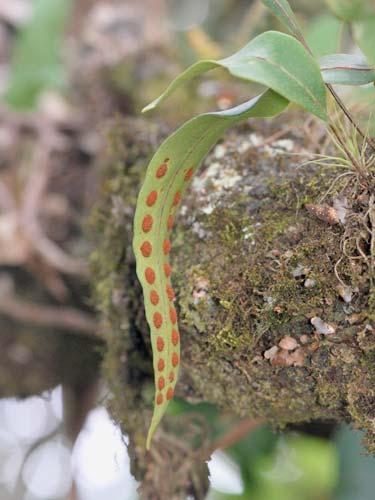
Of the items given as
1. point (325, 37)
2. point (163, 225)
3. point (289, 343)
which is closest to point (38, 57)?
point (325, 37)

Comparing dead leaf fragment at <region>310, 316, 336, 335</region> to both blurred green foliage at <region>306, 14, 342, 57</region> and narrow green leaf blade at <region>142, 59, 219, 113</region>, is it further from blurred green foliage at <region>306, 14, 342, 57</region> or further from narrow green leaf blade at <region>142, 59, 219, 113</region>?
blurred green foliage at <region>306, 14, 342, 57</region>

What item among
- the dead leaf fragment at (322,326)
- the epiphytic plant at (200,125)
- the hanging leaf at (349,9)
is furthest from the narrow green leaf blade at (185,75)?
the hanging leaf at (349,9)

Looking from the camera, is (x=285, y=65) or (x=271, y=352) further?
(x=271, y=352)

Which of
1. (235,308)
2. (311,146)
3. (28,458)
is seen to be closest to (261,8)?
(311,146)

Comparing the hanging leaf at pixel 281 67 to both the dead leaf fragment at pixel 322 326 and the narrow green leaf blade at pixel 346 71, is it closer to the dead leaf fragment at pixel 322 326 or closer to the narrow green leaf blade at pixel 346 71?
the narrow green leaf blade at pixel 346 71

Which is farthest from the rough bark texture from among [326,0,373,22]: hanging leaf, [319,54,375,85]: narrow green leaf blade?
[326,0,373,22]: hanging leaf

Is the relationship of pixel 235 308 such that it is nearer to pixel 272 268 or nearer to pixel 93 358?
pixel 272 268

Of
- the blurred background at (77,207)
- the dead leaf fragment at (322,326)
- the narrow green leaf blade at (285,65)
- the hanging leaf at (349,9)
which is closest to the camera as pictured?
the narrow green leaf blade at (285,65)

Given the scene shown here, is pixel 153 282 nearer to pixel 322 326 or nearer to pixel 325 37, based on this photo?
pixel 322 326
